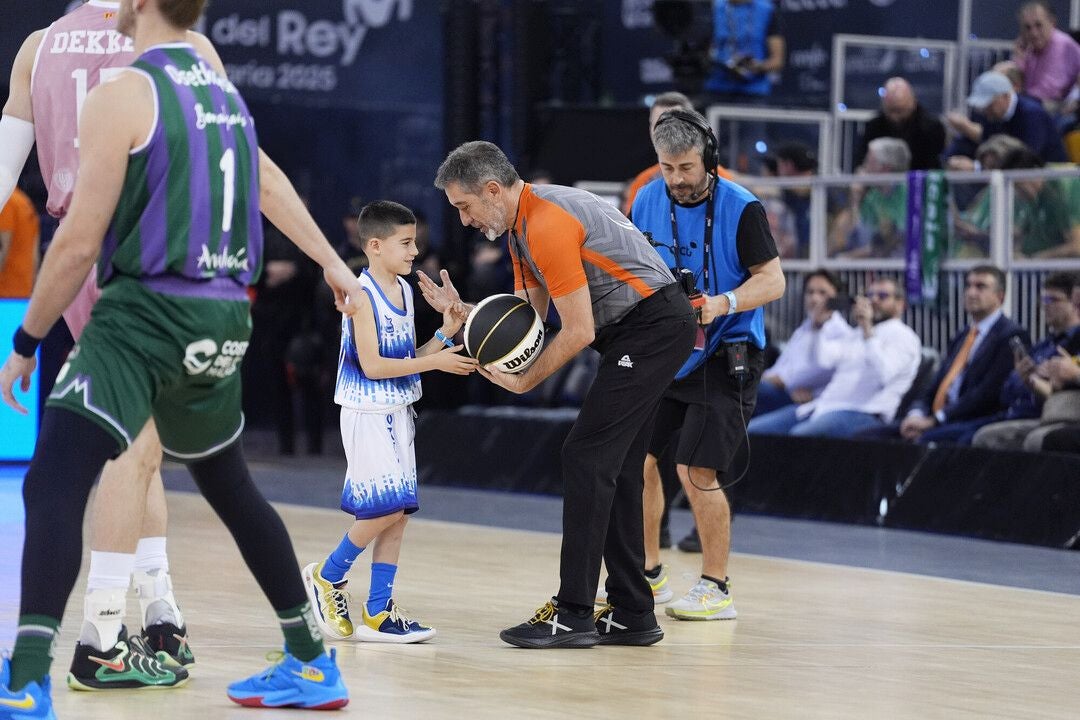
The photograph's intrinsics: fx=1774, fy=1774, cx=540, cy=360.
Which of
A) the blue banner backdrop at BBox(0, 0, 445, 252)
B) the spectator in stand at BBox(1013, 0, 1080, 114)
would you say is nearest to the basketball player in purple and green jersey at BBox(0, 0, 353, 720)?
the spectator in stand at BBox(1013, 0, 1080, 114)

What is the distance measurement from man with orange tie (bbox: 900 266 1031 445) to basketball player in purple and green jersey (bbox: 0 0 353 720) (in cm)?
622

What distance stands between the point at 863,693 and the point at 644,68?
1038 cm

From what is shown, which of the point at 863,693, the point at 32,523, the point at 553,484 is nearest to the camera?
the point at 32,523

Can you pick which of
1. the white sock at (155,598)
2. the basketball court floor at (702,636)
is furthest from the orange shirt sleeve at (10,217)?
the white sock at (155,598)

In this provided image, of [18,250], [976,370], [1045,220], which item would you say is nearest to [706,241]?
[976,370]

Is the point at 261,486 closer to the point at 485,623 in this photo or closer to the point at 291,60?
the point at 291,60

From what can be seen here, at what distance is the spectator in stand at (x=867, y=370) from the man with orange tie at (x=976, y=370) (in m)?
0.38

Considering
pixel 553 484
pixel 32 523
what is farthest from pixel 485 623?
pixel 553 484

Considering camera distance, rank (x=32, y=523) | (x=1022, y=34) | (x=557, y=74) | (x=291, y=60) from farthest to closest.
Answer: (x=291, y=60) < (x=557, y=74) < (x=1022, y=34) < (x=32, y=523)

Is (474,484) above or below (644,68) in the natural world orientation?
below

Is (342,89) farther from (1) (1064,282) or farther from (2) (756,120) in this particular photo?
(1) (1064,282)

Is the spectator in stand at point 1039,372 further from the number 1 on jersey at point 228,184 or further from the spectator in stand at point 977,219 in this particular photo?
the number 1 on jersey at point 228,184

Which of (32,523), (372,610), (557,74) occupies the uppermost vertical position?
(557,74)

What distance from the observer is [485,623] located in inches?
249
